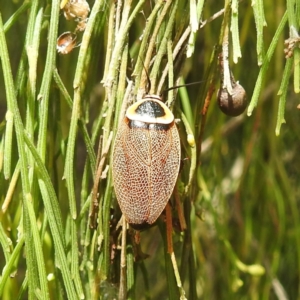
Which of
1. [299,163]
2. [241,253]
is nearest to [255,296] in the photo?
[241,253]

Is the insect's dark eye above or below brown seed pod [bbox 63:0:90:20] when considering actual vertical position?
below

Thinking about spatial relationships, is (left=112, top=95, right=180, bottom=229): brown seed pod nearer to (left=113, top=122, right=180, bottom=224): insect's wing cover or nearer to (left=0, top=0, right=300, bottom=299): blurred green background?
(left=113, top=122, right=180, bottom=224): insect's wing cover

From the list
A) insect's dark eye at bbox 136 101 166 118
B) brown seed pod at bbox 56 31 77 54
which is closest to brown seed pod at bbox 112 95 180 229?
insect's dark eye at bbox 136 101 166 118

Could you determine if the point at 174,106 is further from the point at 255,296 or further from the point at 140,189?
the point at 255,296

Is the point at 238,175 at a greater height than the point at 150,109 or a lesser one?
lesser

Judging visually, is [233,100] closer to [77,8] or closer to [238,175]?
[77,8]

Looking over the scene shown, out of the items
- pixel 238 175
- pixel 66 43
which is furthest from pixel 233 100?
pixel 238 175
